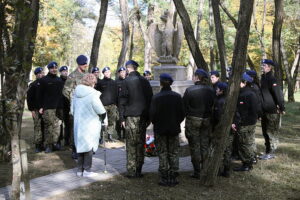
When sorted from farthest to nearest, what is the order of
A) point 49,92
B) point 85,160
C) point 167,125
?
point 49,92
point 85,160
point 167,125

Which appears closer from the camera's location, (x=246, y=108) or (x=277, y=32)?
(x=246, y=108)

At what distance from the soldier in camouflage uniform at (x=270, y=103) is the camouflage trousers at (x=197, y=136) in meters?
2.29

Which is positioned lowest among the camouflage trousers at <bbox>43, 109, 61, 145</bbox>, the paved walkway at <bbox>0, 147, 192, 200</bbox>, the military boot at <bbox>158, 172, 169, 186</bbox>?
the paved walkway at <bbox>0, 147, 192, 200</bbox>

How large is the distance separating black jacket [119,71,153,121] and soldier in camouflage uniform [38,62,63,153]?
3222mm

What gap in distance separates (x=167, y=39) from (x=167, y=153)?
4.62 m

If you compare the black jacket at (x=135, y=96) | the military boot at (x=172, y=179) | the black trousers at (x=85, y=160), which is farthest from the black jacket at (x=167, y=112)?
the black trousers at (x=85, y=160)

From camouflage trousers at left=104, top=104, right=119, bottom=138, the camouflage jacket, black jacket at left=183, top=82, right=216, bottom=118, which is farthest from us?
camouflage trousers at left=104, top=104, right=119, bottom=138

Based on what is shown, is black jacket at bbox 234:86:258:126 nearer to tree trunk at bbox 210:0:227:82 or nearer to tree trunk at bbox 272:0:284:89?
tree trunk at bbox 210:0:227:82

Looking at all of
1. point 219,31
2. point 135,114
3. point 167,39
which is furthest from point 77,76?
point 219,31

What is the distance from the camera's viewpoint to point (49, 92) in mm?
9945

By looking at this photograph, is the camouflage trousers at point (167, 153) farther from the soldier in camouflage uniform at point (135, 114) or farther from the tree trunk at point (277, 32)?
the tree trunk at point (277, 32)

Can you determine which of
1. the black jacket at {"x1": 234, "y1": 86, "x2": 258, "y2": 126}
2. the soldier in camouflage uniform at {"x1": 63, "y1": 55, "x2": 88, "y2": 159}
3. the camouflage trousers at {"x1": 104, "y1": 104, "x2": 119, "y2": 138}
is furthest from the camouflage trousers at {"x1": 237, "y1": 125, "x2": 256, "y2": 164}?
the camouflage trousers at {"x1": 104, "y1": 104, "x2": 119, "y2": 138}

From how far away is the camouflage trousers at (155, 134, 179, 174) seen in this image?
22.7ft

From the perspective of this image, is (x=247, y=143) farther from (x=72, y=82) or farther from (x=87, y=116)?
(x=72, y=82)
